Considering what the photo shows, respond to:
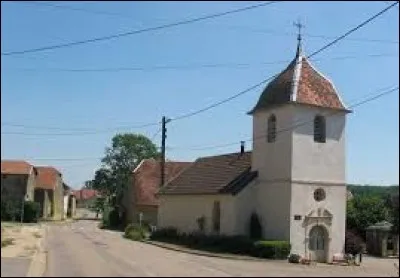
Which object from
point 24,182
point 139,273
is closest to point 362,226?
point 139,273

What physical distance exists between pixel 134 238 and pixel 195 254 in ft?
46.6

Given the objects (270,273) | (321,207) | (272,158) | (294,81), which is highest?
(294,81)

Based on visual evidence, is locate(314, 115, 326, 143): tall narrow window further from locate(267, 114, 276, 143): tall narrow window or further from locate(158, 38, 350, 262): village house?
locate(267, 114, 276, 143): tall narrow window

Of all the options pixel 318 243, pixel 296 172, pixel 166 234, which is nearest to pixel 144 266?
pixel 296 172

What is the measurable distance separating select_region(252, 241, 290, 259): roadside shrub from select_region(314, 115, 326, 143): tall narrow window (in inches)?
261

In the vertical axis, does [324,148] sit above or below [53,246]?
above

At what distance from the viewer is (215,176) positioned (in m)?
47.1

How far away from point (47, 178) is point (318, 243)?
5912 cm

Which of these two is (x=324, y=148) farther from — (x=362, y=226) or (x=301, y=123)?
(x=362, y=226)

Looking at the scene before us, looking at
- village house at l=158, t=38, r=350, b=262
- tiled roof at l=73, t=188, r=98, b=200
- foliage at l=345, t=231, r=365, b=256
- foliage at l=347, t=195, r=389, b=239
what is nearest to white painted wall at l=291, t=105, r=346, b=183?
village house at l=158, t=38, r=350, b=262

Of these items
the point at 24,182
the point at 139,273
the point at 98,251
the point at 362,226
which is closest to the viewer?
the point at 139,273

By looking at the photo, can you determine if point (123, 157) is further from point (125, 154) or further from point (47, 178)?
point (47, 178)

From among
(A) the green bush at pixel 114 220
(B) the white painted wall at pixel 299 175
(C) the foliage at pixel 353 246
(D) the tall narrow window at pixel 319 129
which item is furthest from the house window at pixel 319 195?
(A) the green bush at pixel 114 220

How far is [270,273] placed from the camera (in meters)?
27.3
